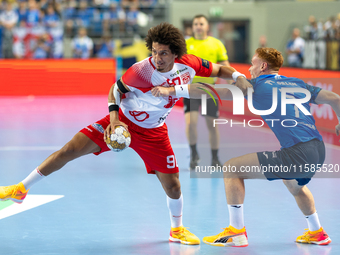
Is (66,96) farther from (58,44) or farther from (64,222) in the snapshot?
(64,222)

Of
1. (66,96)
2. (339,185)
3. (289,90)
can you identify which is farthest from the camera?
(66,96)

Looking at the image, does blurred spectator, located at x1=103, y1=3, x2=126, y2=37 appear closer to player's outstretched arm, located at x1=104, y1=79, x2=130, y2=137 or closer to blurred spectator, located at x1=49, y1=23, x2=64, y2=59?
blurred spectator, located at x1=49, y1=23, x2=64, y2=59

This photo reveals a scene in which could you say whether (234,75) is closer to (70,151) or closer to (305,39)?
(70,151)

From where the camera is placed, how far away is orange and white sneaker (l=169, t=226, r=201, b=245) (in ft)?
15.3

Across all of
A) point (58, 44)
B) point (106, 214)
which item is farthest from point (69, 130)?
point (58, 44)

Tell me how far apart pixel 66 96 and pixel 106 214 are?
553 inches

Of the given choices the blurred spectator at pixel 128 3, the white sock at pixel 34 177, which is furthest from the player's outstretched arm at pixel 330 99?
the blurred spectator at pixel 128 3

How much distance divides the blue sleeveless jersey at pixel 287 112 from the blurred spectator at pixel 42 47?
1730 centimetres

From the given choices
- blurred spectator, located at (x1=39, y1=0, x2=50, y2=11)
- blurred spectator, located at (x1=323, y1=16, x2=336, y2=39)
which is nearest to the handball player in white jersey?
blurred spectator, located at (x1=323, y1=16, x2=336, y2=39)

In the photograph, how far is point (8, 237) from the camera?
15.7 ft

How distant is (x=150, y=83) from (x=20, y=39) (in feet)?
56.8

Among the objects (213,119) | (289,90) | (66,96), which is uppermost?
(289,90)

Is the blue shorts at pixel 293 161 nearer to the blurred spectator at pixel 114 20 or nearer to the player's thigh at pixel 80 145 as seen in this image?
the player's thigh at pixel 80 145

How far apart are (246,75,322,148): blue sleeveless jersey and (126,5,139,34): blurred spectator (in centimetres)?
1931
